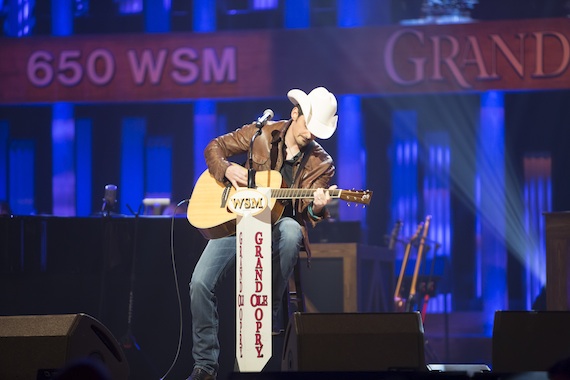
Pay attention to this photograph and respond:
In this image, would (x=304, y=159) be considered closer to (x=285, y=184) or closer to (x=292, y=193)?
(x=285, y=184)

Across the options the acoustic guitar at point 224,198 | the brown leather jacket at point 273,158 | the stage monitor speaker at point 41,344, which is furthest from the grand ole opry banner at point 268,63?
the stage monitor speaker at point 41,344

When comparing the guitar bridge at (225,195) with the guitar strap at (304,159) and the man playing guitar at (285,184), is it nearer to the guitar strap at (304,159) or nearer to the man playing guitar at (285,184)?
the man playing guitar at (285,184)

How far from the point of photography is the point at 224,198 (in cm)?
548

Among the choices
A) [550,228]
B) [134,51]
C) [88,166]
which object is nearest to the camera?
[550,228]

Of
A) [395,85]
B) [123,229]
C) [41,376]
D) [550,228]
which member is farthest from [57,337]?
[395,85]

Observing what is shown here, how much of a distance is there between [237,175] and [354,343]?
1.48m

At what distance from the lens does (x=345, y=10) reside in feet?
38.0

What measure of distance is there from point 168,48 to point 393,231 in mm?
3372

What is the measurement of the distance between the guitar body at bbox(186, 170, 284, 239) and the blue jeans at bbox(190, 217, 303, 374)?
14cm

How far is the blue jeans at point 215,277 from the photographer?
536 cm

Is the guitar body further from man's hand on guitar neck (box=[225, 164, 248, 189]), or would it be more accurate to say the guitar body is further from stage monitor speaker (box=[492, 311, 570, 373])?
stage monitor speaker (box=[492, 311, 570, 373])

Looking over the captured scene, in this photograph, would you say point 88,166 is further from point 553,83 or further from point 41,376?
point 41,376

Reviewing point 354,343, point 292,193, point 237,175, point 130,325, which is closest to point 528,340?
point 354,343

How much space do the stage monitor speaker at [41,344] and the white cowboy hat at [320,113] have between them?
1.80 m
